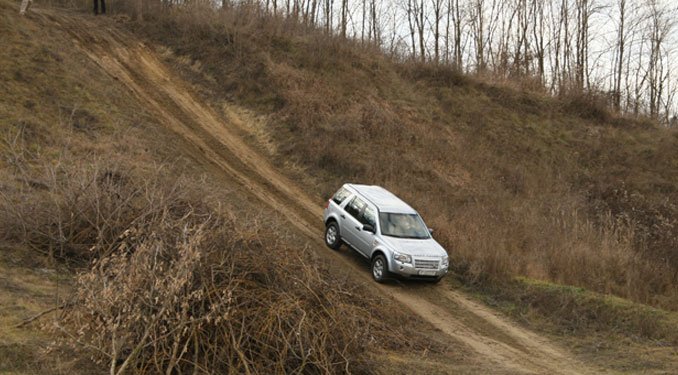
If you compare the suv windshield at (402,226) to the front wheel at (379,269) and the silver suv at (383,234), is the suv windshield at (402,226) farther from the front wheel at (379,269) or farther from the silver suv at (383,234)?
the front wheel at (379,269)

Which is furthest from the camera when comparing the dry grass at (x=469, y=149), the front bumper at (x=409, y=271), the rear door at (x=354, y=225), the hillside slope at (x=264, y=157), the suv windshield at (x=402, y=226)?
the dry grass at (x=469, y=149)

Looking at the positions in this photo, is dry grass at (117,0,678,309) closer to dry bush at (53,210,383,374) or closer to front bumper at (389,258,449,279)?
front bumper at (389,258,449,279)

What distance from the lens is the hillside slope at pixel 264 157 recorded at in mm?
12242

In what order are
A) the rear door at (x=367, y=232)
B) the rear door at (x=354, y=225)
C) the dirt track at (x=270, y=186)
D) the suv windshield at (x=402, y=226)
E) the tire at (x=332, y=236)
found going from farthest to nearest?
the tire at (x=332, y=236)
the rear door at (x=354, y=225)
the suv windshield at (x=402, y=226)
the rear door at (x=367, y=232)
the dirt track at (x=270, y=186)

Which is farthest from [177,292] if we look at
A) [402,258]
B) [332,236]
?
[332,236]

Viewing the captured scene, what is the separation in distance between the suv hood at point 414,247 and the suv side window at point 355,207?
134cm

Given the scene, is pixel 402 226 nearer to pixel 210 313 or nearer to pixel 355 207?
pixel 355 207

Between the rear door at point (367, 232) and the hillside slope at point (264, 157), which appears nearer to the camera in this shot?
the hillside slope at point (264, 157)

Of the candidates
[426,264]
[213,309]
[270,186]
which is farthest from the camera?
[270,186]

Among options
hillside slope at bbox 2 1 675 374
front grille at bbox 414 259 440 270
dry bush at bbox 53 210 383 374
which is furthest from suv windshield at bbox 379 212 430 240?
dry bush at bbox 53 210 383 374

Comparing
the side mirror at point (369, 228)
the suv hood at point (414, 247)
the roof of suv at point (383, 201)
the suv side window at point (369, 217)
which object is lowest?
the suv hood at point (414, 247)

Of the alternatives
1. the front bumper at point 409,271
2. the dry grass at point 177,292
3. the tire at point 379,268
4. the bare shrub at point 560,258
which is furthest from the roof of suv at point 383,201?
the dry grass at point 177,292

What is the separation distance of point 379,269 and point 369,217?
1555 millimetres

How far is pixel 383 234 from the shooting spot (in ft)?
48.6
